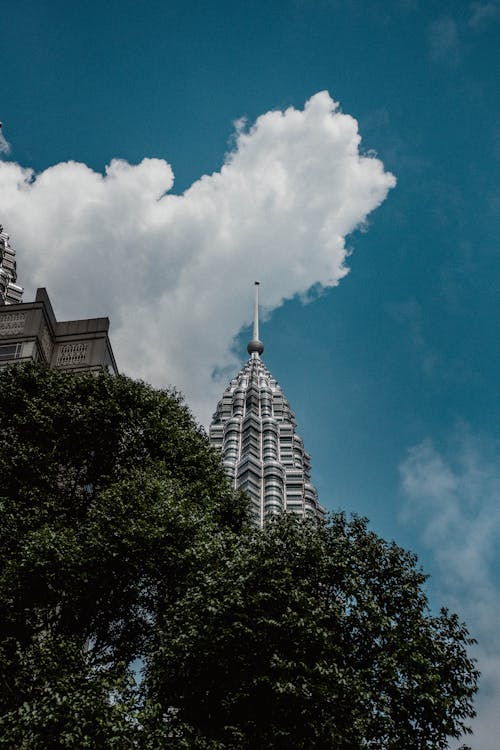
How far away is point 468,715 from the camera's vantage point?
15.7 m

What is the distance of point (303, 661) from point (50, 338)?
2707 centimetres

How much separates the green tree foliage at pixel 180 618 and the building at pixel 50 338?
39.9ft

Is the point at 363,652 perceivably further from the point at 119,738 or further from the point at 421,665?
the point at 119,738

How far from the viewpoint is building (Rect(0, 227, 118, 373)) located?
35028 mm

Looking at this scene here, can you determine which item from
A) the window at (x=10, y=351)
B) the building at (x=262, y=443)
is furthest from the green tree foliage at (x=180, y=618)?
the building at (x=262, y=443)

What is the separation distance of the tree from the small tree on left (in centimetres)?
164

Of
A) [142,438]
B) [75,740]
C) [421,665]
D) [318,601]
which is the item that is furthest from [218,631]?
[142,438]

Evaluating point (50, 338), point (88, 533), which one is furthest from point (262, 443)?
point (88, 533)

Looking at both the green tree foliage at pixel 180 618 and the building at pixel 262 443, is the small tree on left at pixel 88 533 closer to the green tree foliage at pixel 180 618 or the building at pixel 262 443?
the green tree foliage at pixel 180 618

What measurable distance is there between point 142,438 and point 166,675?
9.63 meters

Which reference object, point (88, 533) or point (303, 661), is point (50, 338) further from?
point (303, 661)

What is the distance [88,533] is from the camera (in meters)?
18.6

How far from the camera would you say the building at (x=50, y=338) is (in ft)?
115

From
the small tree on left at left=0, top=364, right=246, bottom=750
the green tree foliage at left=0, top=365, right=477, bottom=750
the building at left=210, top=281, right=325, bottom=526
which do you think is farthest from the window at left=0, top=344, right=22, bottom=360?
the building at left=210, top=281, right=325, bottom=526
